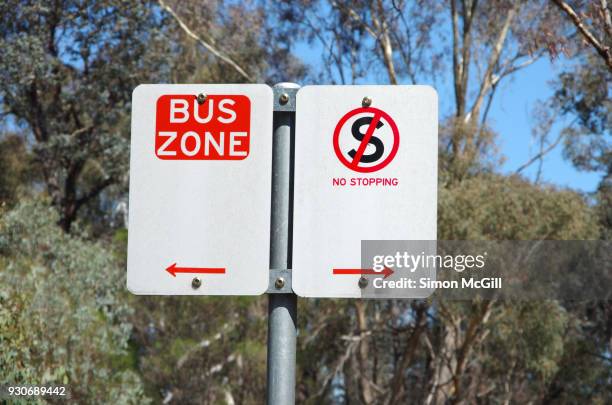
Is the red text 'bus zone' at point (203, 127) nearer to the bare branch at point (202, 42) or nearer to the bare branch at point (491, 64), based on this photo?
the bare branch at point (202, 42)

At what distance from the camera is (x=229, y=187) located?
4.90 ft

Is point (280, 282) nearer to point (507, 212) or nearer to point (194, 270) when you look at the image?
point (194, 270)

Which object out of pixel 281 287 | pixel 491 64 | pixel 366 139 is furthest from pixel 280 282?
pixel 491 64

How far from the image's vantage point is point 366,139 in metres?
1.49

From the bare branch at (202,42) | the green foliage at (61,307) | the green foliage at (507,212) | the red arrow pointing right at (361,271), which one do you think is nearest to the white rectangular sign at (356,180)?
the red arrow pointing right at (361,271)

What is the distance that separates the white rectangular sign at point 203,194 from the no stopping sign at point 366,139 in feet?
0.37

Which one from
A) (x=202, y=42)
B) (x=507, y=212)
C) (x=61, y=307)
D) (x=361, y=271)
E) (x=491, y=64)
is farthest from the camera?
(x=491, y=64)

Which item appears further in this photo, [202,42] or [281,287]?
[202,42]

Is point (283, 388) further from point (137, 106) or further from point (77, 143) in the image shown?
point (77, 143)

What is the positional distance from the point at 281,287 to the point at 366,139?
256 millimetres

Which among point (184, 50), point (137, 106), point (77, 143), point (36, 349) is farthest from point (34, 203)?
point (137, 106)

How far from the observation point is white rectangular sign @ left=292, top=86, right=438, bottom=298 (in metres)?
1.46

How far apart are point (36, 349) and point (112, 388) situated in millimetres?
3594

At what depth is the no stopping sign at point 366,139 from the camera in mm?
1481
